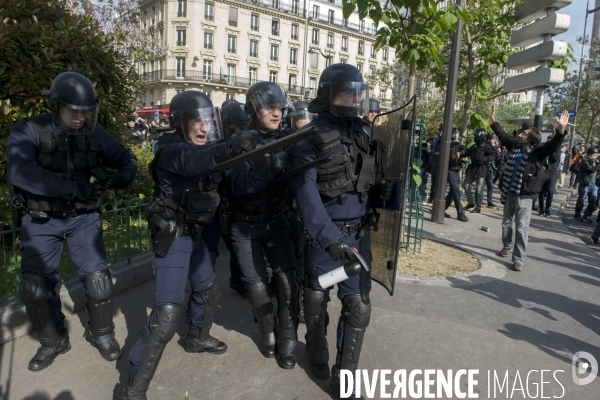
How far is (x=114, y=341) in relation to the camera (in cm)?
316

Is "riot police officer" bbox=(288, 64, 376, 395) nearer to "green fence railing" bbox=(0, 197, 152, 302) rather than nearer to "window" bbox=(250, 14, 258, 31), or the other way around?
"green fence railing" bbox=(0, 197, 152, 302)

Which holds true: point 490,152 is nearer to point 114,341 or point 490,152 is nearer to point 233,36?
point 114,341

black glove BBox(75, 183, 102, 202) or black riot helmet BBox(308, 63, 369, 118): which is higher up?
black riot helmet BBox(308, 63, 369, 118)

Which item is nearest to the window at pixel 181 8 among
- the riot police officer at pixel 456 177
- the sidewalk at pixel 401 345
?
the riot police officer at pixel 456 177

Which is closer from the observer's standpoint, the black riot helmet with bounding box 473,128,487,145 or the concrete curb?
the concrete curb

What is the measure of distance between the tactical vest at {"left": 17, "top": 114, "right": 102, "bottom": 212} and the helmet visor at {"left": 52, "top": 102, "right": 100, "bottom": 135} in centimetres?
4

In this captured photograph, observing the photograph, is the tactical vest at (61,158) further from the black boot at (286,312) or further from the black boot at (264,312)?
the black boot at (286,312)

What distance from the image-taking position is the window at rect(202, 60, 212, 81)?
46594mm

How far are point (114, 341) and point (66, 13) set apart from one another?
3568 millimetres

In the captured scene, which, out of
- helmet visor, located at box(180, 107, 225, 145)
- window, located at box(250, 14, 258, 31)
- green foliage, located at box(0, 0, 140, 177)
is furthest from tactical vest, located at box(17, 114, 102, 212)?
window, located at box(250, 14, 258, 31)

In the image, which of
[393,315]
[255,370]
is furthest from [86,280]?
[393,315]

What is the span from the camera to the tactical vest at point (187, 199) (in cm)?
271

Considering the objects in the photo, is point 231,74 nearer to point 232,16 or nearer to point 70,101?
point 232,16

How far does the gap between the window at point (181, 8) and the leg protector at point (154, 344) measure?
49.0 m
